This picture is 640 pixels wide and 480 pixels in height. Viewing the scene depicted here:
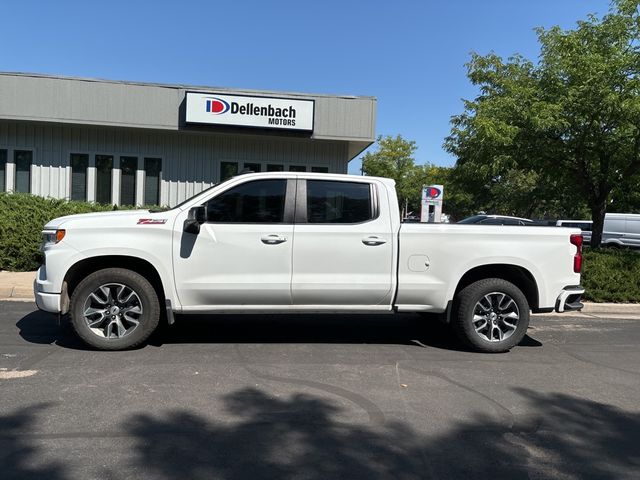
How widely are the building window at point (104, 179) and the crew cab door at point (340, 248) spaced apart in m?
11.8

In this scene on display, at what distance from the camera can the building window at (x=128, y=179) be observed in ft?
53.4

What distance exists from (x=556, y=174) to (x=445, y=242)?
21.1ft

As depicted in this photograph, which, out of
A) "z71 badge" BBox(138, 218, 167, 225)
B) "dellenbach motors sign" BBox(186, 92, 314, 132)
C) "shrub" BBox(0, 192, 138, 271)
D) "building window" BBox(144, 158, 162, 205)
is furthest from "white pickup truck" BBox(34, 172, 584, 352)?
"building window" BBox(144, 158, 162, 205)

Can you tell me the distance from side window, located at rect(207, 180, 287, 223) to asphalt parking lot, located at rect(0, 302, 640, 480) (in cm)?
147

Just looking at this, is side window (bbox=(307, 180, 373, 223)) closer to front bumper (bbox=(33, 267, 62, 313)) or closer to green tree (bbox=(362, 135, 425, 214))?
front bumper (bbox=(33, 267, 62, 313))

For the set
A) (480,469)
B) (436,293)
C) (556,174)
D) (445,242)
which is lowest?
(480,469)

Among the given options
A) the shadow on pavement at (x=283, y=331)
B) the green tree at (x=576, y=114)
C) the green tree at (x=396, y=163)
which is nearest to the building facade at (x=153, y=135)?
the green tree at (x=576, y=114)

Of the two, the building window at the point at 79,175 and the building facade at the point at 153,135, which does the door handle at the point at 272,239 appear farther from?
the building window at the point at 79,175

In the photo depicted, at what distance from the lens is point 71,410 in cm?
419

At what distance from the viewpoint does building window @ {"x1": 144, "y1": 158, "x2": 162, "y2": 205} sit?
1641 cm

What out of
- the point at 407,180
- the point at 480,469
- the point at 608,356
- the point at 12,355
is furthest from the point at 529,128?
the point at 407,180

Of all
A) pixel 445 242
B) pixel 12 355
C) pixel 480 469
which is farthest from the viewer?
pixel 445 242

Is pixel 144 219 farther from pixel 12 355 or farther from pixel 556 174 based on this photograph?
pixel 556 174

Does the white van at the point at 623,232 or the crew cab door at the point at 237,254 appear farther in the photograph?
the white van at the point at 623,232
